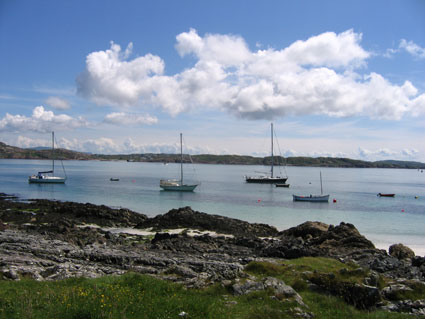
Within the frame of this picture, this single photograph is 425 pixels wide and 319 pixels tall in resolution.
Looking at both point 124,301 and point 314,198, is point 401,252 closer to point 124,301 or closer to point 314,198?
point 124,301

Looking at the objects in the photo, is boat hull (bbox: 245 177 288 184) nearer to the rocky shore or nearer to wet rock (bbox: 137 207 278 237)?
wet rock (bbox: 137 207 278 237)

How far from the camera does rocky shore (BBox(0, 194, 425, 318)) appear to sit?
12.3 meters

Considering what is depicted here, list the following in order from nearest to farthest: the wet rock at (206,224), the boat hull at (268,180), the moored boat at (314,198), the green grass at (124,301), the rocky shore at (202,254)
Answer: the green grass at (124,301), the rocky shore at (202,254), the wet rock at (206,224), the moored boat at (314,198), the boat hull at (268,180)

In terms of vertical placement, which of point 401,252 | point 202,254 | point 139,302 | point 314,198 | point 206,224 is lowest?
point 314,198

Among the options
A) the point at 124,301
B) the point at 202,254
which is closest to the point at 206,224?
the point at 202,254

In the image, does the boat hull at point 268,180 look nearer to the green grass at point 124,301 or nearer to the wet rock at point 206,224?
the wet rock at point 206,224

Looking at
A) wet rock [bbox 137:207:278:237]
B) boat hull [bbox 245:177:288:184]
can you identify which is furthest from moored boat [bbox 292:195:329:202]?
boat hull [bbox 245:177:288:184]

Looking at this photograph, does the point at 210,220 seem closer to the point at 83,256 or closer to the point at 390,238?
the point at 390,238

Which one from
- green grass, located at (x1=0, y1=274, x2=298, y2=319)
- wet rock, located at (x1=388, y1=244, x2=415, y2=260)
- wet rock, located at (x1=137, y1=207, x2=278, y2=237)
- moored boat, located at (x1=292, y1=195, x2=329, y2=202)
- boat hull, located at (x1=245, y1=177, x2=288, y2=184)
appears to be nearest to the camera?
green grass, located at (x1=0, y1=274, x2=298, y2=319)

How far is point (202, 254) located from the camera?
74.2 ft

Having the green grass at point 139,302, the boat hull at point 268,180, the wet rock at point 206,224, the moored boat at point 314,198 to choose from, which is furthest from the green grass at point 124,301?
the boat hull at point 268,180

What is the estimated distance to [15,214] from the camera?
41031 mm

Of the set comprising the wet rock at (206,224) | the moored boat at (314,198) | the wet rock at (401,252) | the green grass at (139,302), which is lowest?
the moored boat at (314,198)

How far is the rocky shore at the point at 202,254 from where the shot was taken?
12320mm
